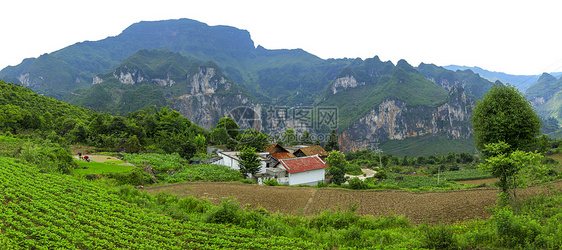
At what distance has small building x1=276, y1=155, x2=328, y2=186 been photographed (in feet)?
83.4

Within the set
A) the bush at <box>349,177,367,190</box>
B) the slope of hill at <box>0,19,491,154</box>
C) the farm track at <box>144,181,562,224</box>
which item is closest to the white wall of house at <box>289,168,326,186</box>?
the farm track at <box>144,181,562,224</box>

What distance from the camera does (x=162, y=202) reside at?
1298 cm

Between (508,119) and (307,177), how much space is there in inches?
639

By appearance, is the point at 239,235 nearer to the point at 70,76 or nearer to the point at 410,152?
the point at 410,152

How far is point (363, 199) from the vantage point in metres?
17.3

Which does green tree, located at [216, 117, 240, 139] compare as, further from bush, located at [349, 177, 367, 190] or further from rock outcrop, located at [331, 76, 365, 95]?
rock outcrop, located at [331, 76, 365, 95]

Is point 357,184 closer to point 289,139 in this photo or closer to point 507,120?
point 507,120

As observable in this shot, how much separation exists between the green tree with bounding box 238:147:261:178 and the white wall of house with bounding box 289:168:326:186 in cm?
335

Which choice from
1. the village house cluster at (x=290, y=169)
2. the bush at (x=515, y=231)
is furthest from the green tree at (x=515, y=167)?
the village house cluster at (x=290, y=169)

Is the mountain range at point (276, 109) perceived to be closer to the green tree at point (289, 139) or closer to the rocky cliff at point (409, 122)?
the rocky cliff at point (409, 122)

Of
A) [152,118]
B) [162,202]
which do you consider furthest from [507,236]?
[152,118]

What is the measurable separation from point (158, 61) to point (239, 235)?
151 metres

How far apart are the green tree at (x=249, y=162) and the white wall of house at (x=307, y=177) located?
3.35 metres

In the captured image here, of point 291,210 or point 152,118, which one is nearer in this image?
point 291,210
